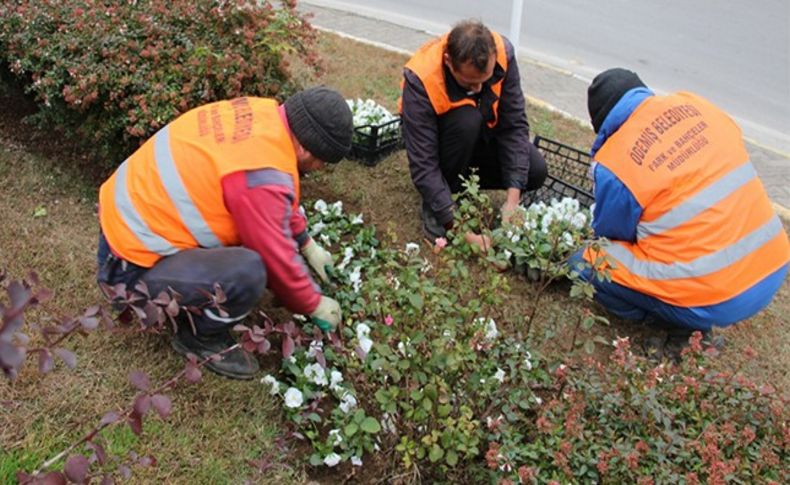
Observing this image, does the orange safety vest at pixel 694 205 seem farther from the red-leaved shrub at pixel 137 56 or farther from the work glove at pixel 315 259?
the red-leaved shrub at pixel 137 56

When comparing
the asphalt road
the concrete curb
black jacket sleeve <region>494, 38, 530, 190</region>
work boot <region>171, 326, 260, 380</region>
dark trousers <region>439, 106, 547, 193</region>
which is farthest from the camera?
the asphalt road

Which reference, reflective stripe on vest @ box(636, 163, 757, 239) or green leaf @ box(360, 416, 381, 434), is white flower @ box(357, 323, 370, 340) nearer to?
green leaf @ box(360, 416, 381, 434)

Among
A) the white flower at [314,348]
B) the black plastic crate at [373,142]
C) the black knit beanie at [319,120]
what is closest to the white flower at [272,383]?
the white flower at [314,348]

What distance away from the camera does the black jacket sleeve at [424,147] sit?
3.56 meters

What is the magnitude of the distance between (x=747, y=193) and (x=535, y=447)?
5.10 ft

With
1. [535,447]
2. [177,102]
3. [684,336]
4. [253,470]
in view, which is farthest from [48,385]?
→ [684,336]

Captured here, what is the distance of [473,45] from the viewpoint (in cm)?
320

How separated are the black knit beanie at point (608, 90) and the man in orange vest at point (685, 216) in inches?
3.6

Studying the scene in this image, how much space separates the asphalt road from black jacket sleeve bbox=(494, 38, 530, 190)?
3303mm

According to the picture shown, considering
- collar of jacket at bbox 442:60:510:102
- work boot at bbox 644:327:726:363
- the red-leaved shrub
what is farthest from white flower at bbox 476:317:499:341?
the red-leaved shrub

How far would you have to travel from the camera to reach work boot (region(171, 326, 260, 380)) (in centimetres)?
272

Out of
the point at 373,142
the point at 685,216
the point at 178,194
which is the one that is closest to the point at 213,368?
the point at 178,194

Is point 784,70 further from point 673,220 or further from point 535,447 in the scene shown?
point 535,447

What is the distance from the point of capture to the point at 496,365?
8.13 feet
